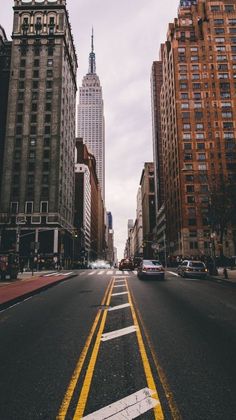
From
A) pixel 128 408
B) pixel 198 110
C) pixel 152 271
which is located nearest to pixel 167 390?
pixel 128 408

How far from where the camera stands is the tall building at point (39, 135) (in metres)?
65.6

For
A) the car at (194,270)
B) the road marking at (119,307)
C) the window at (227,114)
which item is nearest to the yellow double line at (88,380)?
the road marking at (119,307)

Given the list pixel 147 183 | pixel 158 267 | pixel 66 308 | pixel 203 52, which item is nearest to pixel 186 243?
pixel 158 267

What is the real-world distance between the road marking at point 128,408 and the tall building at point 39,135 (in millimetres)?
58505

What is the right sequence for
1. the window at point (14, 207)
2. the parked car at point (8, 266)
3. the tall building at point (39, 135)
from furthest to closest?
the window at point (14, 207)
the tall building at point (39, 135)
the parked car at point (8, 266)

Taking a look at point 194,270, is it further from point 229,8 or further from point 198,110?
point 229,8

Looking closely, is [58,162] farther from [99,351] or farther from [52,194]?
[99,351]

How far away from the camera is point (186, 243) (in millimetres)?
74125

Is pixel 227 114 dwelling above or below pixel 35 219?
above

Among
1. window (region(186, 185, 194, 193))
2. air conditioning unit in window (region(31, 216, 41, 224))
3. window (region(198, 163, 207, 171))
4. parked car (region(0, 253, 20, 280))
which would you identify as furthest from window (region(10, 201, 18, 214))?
window (region(198, 163, 207, 171))

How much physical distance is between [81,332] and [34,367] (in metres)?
2.38

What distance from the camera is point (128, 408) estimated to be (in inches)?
143

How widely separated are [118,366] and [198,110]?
87.9 metres

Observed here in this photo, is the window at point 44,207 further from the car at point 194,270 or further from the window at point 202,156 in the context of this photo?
the car at point 194,270
